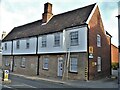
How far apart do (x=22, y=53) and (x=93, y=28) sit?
43.1 ft

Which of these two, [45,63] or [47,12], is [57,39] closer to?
[45,63]

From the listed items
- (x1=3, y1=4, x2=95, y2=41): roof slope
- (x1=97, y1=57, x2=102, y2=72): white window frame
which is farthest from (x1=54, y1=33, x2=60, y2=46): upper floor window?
(x1=97, y1=57, x2=102, y2=72): white window frame

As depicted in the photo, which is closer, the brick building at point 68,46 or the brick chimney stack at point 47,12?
the brick building at point 68,46

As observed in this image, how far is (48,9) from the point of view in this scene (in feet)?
94.7

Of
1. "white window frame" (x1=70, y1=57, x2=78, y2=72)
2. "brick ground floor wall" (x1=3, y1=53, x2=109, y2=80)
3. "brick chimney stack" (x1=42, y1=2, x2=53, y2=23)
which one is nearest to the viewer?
"brick ground floor wall" (x1=3, y1=53, x2=109, y2=80)

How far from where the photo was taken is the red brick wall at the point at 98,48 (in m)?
21.1

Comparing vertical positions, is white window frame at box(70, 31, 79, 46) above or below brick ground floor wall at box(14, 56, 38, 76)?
above

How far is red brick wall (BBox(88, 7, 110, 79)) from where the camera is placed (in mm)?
21098

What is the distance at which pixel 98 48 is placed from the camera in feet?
74.1

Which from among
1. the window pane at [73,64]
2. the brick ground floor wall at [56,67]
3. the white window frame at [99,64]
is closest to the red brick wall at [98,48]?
Result: the white window frame at [99,64]

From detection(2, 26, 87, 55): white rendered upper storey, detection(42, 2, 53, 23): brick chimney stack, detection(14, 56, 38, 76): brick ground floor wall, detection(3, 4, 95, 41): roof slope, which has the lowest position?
detection(14, 56, 38, 76): brick ground floor wall

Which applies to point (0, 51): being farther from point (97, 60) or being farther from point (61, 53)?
point (97, 60)

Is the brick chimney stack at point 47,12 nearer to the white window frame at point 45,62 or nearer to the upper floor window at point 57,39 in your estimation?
the upper floor window at point 57,39

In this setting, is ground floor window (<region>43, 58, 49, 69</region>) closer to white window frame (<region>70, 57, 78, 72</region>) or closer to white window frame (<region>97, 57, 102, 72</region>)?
white window frame (<region>70, 57, 78, 72</region>)
